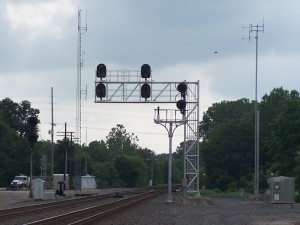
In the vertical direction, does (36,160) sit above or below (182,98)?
below

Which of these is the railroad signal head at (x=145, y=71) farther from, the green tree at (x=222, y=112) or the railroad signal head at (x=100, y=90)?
the green tree at (x=222, y=112)

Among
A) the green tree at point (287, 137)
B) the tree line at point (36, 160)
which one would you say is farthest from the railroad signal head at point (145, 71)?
the tree line at point (36, 160)

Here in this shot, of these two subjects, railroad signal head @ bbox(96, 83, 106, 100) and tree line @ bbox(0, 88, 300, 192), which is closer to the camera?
railroad signal head @ bbox(96, 83, 106, 100)

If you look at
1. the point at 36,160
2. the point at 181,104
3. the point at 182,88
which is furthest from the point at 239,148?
the point at 181,104

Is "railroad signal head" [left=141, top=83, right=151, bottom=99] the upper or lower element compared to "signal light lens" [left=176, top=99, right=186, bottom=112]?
upper

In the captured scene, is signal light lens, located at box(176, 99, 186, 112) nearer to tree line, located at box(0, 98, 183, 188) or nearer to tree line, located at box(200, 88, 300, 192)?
tree line, located at box(200, 88, 300, 192)

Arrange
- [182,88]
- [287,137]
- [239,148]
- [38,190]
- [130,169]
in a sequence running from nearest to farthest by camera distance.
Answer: [182,88]
[38,190]
[287,137]
[239,148]
[130,169]

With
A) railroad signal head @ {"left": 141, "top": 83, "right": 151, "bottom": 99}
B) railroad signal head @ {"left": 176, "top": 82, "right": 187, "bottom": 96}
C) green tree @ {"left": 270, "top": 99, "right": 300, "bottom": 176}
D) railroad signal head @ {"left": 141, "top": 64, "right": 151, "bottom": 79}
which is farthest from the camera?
green tree @ {"left": 270, "top": 99, "right": 300, "bottom": 176}

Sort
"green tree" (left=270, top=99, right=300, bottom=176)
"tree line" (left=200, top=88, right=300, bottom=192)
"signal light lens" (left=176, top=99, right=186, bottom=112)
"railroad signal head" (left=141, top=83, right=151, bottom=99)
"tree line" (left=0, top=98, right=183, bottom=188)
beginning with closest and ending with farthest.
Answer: "railroad signal head" (left=141, top=83, right=151, bottom=99)
"signal light lens" (left=176, top=99, right=186, bottom=112)
"green tree" (left=270, top=99, right=300, bottom=176)
"tree line" (left=200, top=88, right=300, bottom=192)
"tree line" (left=0, top=98, right=183, bottom=188)

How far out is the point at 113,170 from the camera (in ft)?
536

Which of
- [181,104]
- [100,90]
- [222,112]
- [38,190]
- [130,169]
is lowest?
[130,169]

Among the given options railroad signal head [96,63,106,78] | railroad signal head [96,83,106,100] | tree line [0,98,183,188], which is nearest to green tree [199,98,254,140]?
tree line [0,98,183,188]

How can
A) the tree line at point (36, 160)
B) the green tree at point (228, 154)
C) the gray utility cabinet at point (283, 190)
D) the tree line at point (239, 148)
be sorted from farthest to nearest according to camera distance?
the tree line at point (36, 160)
the green tree at point (228, 154)
the tree line at point (239, 148)
the gray utility cabinet at point (283, 190)

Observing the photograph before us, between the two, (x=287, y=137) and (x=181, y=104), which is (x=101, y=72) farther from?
(x=287, y=137)
